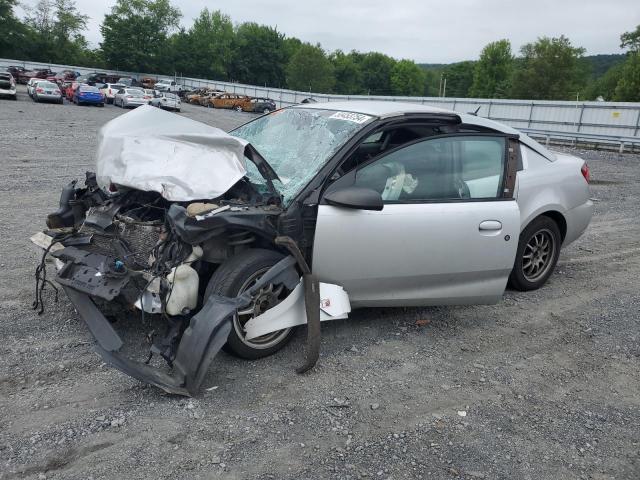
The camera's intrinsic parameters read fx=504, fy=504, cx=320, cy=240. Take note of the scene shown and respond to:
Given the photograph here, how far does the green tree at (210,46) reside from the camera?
8619 centimetres

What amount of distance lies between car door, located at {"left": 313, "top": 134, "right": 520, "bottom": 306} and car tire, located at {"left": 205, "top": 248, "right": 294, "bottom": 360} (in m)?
0.34

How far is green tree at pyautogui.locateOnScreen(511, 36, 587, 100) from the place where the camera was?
60.3 m

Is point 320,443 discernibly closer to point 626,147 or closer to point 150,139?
point 150,139

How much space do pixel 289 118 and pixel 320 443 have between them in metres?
2.85

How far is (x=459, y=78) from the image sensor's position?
353 feet

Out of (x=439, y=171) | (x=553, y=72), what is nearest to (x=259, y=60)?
(x=553, y=72)

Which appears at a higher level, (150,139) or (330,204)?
(150,139)

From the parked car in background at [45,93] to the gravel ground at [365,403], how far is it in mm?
28241

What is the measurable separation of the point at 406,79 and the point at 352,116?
115 metres

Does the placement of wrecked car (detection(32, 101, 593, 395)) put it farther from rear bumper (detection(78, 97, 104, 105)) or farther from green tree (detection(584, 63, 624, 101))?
green tree (detection(584, 63, 624, 101))

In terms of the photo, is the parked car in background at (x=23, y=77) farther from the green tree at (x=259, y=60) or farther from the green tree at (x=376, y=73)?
the green tree at (x=376, y=73)

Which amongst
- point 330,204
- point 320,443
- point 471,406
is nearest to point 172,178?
point 330,204

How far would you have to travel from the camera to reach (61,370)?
317 centimetres

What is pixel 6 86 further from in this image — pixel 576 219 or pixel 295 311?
pixel 576 219
